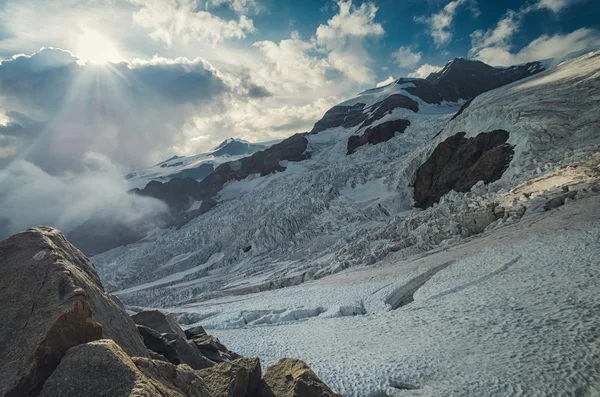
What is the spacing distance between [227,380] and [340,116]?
109594 millimetres

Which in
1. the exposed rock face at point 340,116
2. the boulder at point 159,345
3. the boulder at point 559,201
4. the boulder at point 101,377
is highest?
the exposed rock face at point 340,116

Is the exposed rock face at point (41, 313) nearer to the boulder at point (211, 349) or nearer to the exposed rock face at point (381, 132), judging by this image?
the boulder at point (211, 349)

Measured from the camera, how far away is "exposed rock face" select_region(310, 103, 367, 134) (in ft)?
339

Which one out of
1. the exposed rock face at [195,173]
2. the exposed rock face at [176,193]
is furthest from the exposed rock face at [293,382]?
the exposed rock face at [195,173]

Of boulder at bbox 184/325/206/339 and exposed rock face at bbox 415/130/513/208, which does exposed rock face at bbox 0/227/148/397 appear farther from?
exposed rock face at bbox 415/130/513/208

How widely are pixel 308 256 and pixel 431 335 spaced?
80.9 feet

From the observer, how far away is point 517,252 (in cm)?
1371

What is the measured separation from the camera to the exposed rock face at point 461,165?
2911 centimetres

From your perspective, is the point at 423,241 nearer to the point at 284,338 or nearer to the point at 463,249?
Answer: the point at 463,249

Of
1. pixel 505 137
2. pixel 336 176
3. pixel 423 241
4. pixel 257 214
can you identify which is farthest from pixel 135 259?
pixel 505 137

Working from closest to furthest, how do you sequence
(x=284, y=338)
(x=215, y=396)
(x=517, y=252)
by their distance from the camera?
(x=215, y=396), (x=284, y=338), (x=517, y=252)

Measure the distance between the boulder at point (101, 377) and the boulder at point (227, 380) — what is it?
119 cm

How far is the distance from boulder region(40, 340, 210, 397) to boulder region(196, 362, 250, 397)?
1.19 meters

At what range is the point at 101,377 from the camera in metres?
3.57
